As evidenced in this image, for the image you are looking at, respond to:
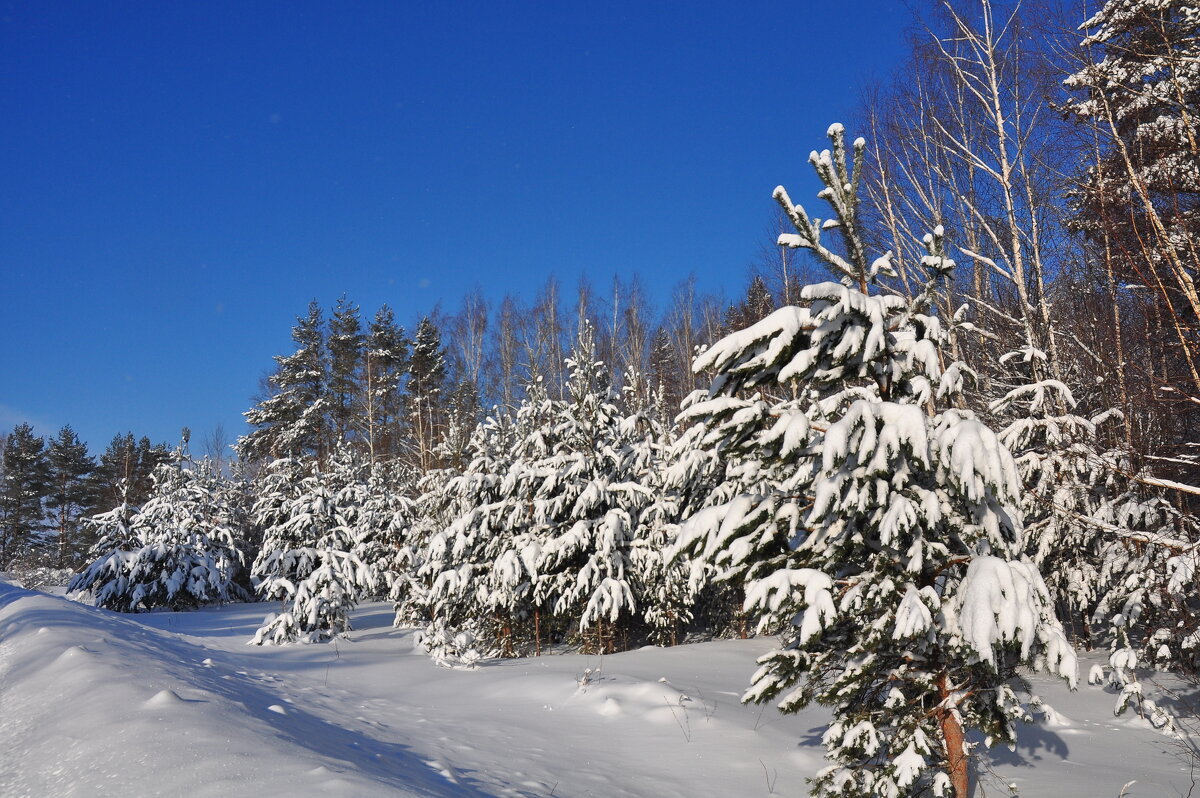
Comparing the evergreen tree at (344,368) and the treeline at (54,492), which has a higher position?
the evergreen tree at (344,368)

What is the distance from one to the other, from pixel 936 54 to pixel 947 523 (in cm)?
1202

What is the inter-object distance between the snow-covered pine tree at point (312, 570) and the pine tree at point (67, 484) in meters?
31.7

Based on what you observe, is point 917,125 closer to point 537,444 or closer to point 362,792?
point 537,444

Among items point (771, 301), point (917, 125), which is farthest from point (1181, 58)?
point (771, 301)

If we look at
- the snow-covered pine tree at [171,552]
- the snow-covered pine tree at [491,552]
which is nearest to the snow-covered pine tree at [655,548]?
the snow-covered pine tree at [491,552]

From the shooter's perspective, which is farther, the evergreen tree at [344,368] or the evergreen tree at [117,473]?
the evergreen tree at [117,473]

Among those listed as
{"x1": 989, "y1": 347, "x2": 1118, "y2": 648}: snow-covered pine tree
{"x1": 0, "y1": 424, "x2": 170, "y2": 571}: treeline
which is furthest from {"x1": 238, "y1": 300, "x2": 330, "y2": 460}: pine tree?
{"x1": 989, "y1": 347, "x2": 1118, "y2": 648}: snow-covered pine tree

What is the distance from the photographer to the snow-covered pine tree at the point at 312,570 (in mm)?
13586

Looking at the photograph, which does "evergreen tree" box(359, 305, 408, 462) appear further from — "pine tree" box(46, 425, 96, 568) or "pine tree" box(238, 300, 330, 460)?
"pine tree" box(46, 425, 96, 568)

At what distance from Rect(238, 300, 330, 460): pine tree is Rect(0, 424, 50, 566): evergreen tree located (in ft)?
52.2

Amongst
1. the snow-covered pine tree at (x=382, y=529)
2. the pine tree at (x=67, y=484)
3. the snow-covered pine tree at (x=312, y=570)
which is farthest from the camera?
the pine tree at (x=67, y=484)

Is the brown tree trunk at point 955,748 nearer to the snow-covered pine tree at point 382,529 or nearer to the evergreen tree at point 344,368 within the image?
the snow-covered pine tree at point 382,529

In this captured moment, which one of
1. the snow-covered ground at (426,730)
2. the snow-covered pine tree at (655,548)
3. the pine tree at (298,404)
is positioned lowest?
the snow-covered ground at (426,730)

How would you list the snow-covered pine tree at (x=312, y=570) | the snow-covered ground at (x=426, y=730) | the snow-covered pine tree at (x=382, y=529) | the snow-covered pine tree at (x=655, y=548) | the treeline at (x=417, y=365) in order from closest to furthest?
the snow-covered ground at (x=426, y=730) < the snow-covered pine tree at (x=655, y=548) < the snow-covered pine tree at (x=312, y=570) < the snow-covered pine tree at (x=382, y=529) < the treeline at (x=417, y=365)
